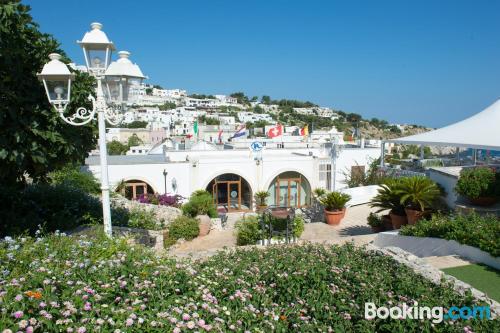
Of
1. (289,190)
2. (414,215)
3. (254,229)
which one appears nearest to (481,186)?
(414,215)

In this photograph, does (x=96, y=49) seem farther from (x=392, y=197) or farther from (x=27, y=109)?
(x=392, y=197)

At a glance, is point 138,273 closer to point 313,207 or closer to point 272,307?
point 272,307

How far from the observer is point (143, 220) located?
954cm

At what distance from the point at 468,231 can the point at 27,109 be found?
7.27m

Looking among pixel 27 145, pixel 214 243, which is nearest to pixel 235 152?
pixel 214 243

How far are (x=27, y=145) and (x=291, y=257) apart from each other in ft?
14.0

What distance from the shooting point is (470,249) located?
552 centimetres

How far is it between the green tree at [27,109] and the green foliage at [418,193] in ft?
23.9

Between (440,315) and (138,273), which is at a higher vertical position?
(138,273)

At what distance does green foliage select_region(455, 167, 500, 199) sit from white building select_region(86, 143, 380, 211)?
36.3ft

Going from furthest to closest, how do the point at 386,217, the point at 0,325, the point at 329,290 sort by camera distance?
the point at 386,217 < the point at 329,290 < the point at 0,325

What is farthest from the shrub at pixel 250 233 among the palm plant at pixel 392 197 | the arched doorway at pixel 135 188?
the arched doorway at pixel 135 188

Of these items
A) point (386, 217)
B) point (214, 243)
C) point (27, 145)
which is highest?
point (27, 145)

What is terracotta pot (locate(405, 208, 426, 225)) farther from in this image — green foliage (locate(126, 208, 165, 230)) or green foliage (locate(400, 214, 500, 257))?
green foliage (locate(126, 208, 165, 230))
